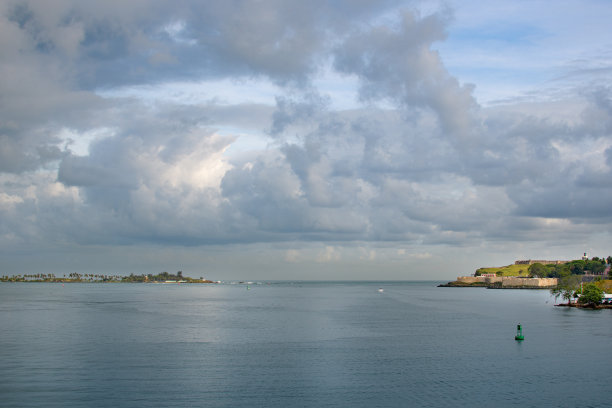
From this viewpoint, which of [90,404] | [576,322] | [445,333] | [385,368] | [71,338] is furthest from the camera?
[576,322]

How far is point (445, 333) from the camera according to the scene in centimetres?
9362

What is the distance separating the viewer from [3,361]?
61188mm

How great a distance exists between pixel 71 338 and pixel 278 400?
48.7 meters

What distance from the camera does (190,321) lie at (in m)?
113

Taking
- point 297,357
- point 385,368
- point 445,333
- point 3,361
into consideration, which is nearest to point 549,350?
point 445,333

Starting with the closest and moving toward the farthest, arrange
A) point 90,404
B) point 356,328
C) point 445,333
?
point 90,404 → point 445,333 → point 356,328

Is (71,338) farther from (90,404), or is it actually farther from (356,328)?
(356,328)

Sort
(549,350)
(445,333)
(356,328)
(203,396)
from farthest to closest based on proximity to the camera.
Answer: (356,328)
(445,333)
(549,350)
(203,396)

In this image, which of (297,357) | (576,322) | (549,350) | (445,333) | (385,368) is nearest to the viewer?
(385,368)

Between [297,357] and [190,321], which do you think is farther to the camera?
[190,321]

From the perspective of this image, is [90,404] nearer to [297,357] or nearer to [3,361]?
[3,361]

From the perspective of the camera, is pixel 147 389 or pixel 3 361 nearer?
pixel 147 389

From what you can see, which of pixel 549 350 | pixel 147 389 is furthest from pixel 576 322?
pixel 147 389

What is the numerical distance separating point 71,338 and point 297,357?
3800cm
